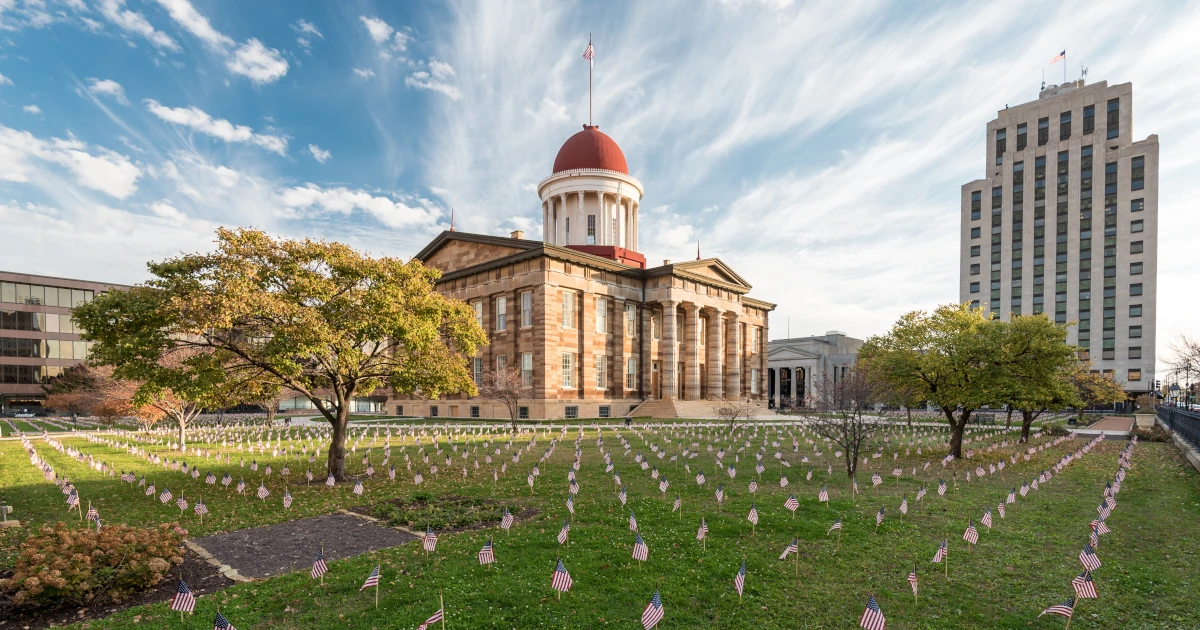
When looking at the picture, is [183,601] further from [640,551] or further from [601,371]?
[601,371]

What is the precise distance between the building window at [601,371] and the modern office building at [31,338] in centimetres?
7212

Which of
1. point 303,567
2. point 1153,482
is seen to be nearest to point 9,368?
point 303,567

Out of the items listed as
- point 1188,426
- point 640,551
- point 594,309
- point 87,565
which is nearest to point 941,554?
point 640,551

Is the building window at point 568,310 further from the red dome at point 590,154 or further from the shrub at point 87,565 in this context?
the shrub at point 87,565

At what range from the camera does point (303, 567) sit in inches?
393

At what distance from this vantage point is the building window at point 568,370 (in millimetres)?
51562

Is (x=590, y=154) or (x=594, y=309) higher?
(x=590, y=154)

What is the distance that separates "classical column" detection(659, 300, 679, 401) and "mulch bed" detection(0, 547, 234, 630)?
1870 inches

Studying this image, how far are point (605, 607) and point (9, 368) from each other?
109 metres

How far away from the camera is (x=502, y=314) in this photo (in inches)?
2146

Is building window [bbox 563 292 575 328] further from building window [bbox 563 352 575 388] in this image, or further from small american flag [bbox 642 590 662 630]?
small american flag [bbox 642 590 662 630]

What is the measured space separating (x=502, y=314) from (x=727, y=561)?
46020 millimetres

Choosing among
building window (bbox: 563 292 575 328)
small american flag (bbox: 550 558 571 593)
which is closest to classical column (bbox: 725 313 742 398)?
building window (bbox: 563 292 575 328)

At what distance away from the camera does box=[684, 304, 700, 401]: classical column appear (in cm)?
6006
